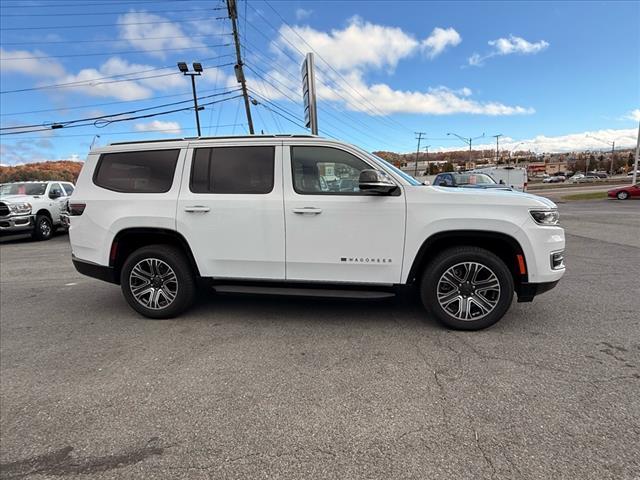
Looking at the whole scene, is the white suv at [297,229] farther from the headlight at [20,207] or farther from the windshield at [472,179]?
the windshield at [472,179]

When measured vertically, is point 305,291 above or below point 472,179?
below

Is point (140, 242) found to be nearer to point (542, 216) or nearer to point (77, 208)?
point (77, 208)

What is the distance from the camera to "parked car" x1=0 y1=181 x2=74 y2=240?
11133 mm

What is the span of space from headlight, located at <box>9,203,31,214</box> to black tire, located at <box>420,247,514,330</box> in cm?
1277

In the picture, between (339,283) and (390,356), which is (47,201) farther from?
(390,356)

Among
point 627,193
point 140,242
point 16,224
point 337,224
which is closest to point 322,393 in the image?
point 337,224

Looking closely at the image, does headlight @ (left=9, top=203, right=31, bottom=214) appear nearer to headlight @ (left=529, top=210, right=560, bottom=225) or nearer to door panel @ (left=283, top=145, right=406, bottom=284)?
door panel @ (left=283, top=145, right=406, bottom=284)

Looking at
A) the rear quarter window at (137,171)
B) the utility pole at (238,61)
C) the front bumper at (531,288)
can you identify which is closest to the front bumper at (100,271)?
the rear quarter window at (137,171)

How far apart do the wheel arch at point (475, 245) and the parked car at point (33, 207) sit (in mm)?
12677

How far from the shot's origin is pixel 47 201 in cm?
1221

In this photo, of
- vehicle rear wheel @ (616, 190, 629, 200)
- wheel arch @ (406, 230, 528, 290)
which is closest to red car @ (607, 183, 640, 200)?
vehicle rear wheel @ (616, 190, 629, 200)

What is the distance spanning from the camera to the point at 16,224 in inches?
443

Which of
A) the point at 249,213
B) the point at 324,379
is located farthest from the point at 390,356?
the point at 249,213

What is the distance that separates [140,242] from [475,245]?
383cm
